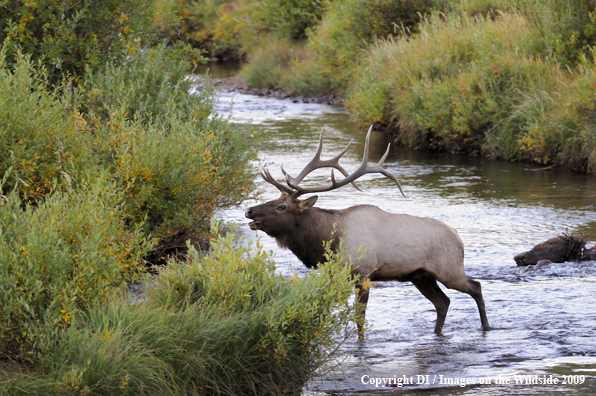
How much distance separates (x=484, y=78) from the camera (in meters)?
17.7

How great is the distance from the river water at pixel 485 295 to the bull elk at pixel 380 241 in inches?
18.3

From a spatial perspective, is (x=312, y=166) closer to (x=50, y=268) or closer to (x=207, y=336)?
(x=207, y=336)

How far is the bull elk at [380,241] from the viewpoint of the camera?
789cm

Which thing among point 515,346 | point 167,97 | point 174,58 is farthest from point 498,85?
point 515,346

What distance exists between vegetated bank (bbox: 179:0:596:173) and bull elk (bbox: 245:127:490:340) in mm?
7971

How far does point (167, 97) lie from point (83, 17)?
179 centimetres

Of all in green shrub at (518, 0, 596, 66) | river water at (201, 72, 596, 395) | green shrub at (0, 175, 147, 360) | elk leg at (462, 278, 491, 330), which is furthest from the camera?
green shrub at (518, 0, 596, 66)

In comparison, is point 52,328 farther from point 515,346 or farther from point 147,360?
point 515,346

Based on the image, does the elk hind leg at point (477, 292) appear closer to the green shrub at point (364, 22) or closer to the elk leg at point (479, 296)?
the elk leg at point (479, 296)

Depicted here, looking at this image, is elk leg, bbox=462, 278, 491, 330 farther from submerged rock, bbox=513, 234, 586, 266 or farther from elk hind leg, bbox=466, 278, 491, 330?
submerged rock, bbox=513, 234, 586, 266

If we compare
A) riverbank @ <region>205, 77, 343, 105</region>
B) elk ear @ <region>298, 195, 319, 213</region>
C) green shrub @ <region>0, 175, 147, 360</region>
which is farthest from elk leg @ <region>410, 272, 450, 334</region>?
riverbank @ <region>205, 77, 343, 105</region>

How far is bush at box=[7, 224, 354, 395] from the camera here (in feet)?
17.0

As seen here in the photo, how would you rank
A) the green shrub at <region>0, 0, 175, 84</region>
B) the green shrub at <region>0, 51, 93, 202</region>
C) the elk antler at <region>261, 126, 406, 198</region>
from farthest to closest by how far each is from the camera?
1. the green shrub at <region>0, 0, 175, 84</region>
2. the elk antler at <region>261, 126, 406, 198</region>
3. the green shrub at <region>0, 51, 93, 202</region>

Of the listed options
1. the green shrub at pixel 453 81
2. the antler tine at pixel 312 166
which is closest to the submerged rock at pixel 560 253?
the antler tine at pixel 312 166
